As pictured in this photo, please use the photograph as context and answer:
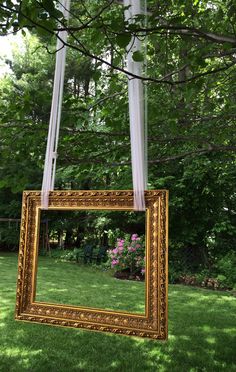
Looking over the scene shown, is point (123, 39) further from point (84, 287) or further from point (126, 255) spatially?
point (126, 255)

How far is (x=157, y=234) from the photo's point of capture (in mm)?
2188

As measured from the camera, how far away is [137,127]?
2.32 m

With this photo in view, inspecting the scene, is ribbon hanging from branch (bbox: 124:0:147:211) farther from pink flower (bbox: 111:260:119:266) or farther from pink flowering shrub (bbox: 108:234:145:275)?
pink flower (bbox: 111:260:119:266)

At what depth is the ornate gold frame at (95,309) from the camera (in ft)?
7.07

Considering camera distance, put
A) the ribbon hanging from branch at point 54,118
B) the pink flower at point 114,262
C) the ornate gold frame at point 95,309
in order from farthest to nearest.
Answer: the pink flower at point 114,262
the ribbon hanging from branch at point 54,118
the ornate gold frame at point 95,309

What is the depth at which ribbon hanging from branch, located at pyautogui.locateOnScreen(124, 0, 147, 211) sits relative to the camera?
2.20 m

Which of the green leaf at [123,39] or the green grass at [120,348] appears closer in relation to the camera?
the green leaf at [123,39]

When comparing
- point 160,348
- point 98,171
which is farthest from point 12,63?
point 160,348

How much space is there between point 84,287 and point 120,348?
2.32 feet

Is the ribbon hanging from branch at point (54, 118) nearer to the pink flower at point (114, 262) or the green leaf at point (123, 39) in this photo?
the green leaf at point (123, 39)

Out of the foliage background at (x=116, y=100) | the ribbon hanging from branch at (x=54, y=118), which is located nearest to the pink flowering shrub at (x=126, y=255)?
the foliage background at (x=116, y=100)

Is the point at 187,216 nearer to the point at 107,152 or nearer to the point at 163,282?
the point at 107,152

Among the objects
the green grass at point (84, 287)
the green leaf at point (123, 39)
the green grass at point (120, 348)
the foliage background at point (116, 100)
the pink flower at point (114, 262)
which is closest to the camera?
the green leaf at point (123, 39)

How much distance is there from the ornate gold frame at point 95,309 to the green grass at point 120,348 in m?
0.72
